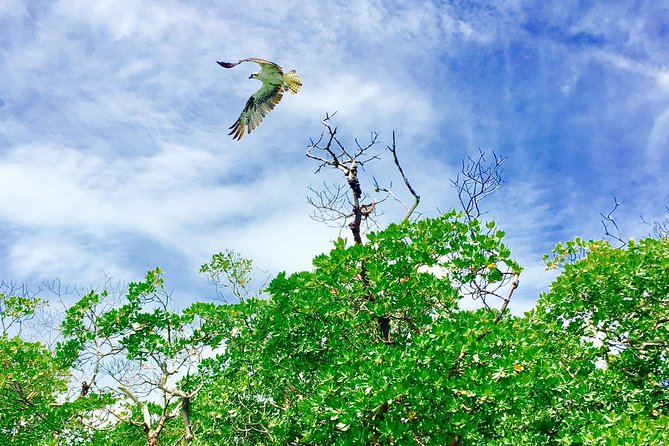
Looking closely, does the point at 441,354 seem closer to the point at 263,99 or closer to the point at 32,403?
the point at 263,99

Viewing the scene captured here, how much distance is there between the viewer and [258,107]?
42.4ft

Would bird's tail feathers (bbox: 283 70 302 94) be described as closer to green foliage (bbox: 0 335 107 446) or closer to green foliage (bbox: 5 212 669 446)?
green foliage (bbox: 5 212 669 446)

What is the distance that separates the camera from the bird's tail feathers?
40.9 feet

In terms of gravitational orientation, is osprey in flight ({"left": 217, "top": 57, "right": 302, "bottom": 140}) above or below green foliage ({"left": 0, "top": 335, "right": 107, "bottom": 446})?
above

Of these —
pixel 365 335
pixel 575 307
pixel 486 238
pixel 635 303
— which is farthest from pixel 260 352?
pixel 635 303

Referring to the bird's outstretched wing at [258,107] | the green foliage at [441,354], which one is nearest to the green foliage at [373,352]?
the green foliage at [441,354]

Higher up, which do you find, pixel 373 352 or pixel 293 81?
pixel 293 81

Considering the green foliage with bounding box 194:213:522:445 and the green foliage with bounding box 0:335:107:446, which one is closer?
the green foliage with bounding box 194:213:522:445

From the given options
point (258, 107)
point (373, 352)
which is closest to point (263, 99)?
point (258, 107)

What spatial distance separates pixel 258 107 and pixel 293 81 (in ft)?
3.55

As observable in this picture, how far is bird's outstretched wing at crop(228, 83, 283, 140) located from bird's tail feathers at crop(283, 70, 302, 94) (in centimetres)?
29

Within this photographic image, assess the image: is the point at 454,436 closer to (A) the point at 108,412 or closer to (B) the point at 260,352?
(B) the point at 260,352

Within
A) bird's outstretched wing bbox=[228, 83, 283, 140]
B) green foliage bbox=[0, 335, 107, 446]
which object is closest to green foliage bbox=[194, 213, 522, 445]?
bird's outstretched wing bbox=[228, 83, 283, 140]

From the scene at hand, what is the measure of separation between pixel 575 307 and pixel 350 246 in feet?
14.5
